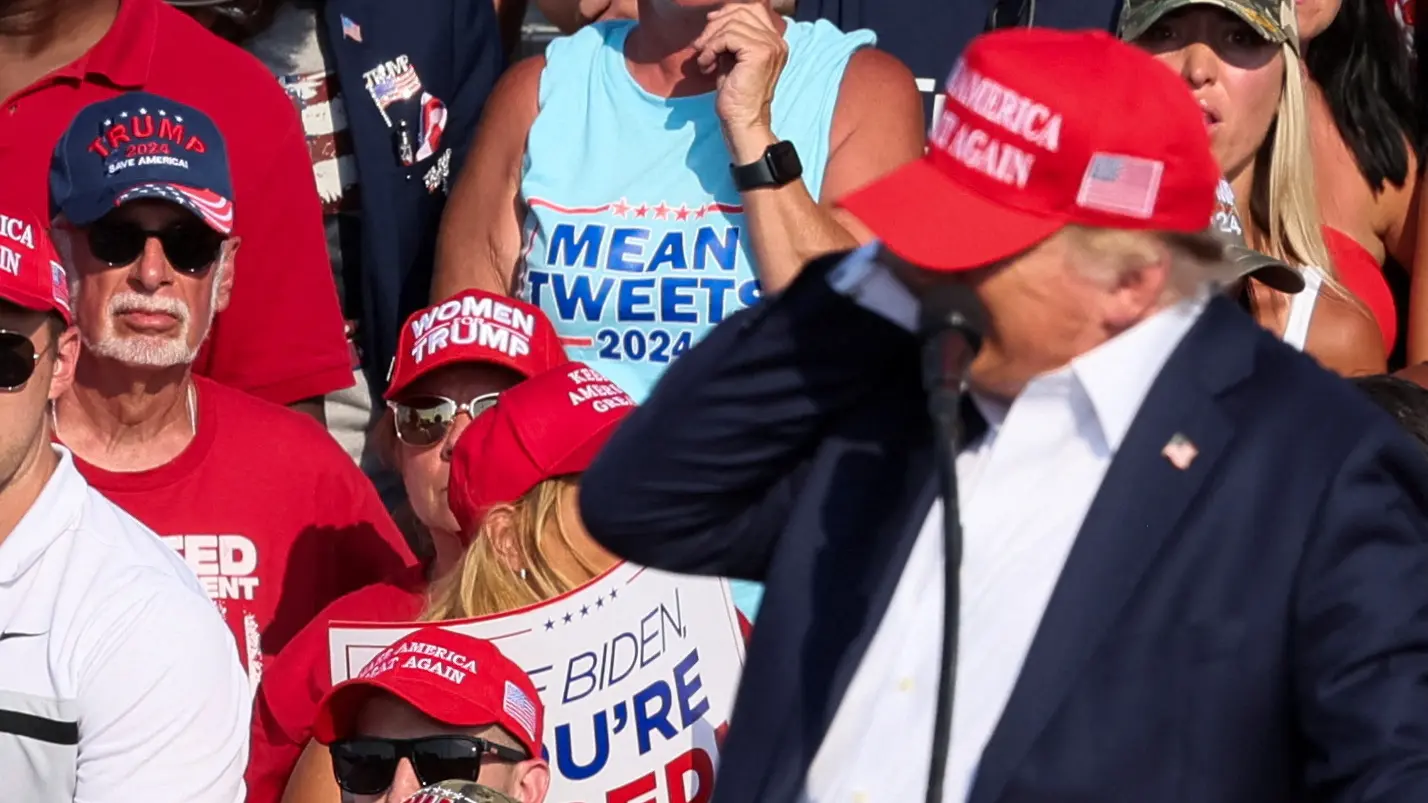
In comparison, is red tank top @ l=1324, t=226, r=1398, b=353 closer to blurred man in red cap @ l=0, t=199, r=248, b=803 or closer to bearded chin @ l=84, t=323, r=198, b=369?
bearded chin @ l=84, t=323, r=198, b=369

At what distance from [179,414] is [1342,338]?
7.02 ft

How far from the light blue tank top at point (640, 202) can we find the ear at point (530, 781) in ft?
3.68

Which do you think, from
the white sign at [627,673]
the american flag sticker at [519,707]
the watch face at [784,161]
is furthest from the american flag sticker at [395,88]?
the american flag sticker at [519,707]

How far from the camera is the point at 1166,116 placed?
2.10 metres

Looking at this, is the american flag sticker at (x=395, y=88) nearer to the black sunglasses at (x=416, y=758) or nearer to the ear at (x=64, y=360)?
the ear at (x=64, y=360)

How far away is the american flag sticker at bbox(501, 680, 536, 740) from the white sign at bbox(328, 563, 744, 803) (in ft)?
0.37

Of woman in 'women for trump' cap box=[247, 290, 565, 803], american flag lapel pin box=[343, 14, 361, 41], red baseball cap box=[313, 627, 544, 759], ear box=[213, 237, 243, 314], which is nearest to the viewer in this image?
red baseball cap box=[313, 627, 544, 759]

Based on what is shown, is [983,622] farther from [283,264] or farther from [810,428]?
[283,264]

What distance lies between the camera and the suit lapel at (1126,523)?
2.04 meters

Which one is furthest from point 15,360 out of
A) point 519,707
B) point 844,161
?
point 844,161

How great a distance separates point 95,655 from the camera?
3369 millimetres

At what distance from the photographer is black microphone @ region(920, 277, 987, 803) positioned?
6.40 feet

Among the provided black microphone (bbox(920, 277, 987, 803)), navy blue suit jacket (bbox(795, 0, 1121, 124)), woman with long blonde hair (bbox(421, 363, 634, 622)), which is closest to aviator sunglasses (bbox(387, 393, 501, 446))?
woman with long blonde hair (bbox(421, 363, 634, 622))

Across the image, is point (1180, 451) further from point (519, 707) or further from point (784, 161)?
point (784, 161)
